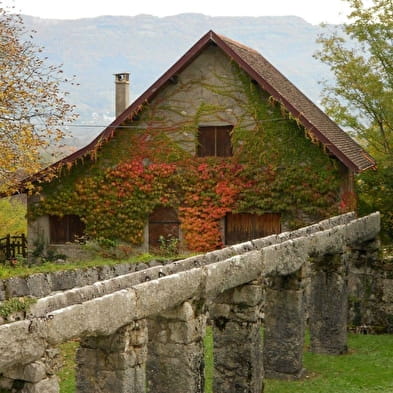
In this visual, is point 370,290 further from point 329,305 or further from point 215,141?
point 215,141

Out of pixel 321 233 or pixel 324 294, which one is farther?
pixel 324 294

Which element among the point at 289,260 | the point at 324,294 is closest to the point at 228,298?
the point at 289,260

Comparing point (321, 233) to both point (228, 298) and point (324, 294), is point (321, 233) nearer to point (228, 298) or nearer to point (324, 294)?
point (324, 294)

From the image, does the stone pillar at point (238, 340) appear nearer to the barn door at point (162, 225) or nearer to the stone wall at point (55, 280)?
the stone wall at point (55, 280)

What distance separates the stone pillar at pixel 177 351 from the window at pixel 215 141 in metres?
13.8

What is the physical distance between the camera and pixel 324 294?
17234 millimetres

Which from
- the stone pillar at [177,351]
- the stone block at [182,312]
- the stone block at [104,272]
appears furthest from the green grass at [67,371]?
the stone block at [182,312]

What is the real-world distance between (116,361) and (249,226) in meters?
15.0

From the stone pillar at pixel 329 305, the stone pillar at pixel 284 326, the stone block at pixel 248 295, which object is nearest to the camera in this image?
the stone block at pixel 248 295

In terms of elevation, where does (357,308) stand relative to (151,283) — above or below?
below

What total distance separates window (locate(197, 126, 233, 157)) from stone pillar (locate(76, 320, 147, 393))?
15.1 meters

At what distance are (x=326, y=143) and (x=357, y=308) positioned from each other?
208 inches

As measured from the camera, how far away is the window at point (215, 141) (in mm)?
24109

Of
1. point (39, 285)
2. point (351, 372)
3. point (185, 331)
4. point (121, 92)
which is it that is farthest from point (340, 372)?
point (121, 92)
